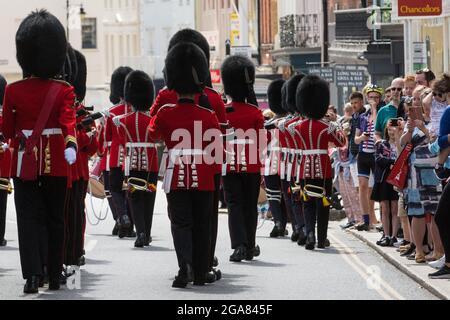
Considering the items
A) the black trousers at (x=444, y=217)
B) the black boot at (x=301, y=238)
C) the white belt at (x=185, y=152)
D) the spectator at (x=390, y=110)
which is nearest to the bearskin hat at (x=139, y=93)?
the black boot at (x=301, y=238)

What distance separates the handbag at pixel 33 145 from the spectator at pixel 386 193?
5.73 meters

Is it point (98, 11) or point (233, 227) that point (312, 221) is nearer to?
point (233, 227)

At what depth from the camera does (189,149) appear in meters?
14.8

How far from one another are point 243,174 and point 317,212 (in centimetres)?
164

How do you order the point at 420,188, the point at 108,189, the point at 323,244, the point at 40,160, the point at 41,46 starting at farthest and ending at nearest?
the point at 108,189 < the point at 323,244 < the point at 420,188 < the point at 41,46 < the point at 40,160

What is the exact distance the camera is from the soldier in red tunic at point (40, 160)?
1373cm

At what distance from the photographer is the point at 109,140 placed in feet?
66.0

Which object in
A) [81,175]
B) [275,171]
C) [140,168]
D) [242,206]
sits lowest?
[275,171]

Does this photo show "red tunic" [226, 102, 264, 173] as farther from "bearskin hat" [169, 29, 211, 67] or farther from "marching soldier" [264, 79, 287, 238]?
"marching soldier" [264, 79, 287, 238]

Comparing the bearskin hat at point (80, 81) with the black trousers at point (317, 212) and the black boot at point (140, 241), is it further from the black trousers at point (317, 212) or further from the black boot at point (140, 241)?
the black trousers at point (317, 212)

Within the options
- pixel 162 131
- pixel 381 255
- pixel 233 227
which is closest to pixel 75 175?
pixel 162 131

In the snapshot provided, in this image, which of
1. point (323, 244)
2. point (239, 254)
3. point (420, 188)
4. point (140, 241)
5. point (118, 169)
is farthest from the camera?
point (118, 169)

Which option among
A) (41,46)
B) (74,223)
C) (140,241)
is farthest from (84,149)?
(140,241)

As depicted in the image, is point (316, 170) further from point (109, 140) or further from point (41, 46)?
point (41, 46)
